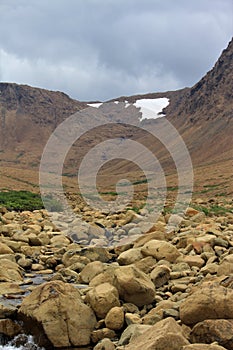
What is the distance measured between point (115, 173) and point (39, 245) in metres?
97.3

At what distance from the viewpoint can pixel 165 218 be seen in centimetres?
2195

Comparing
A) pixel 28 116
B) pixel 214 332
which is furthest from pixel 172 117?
pixel 214 332

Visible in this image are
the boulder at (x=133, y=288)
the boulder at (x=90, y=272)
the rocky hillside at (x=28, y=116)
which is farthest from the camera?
the rocky hillside at (x=28, y=116)

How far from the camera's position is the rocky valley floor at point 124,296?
296 inches

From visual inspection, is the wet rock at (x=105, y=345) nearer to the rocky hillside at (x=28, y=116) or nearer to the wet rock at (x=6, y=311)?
the wet rock at (x=6, y=311)

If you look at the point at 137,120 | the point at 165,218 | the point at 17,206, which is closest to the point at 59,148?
the point at 137,120

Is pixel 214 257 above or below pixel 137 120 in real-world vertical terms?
below

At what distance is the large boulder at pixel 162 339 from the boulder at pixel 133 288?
8.70ft

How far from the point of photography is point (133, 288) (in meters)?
9.91

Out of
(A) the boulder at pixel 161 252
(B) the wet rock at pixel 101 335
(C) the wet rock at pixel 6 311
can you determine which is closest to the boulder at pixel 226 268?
(A) the boulder at pixel 161 252

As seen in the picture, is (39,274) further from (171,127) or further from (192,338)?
(171,127)

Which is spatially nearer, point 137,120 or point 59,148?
point 59,148

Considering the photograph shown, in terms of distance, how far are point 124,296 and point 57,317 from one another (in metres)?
1.80

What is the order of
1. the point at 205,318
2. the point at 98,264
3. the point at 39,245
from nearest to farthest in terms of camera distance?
the point at 205,318 → the point at 98,264 → the point at 39,245
